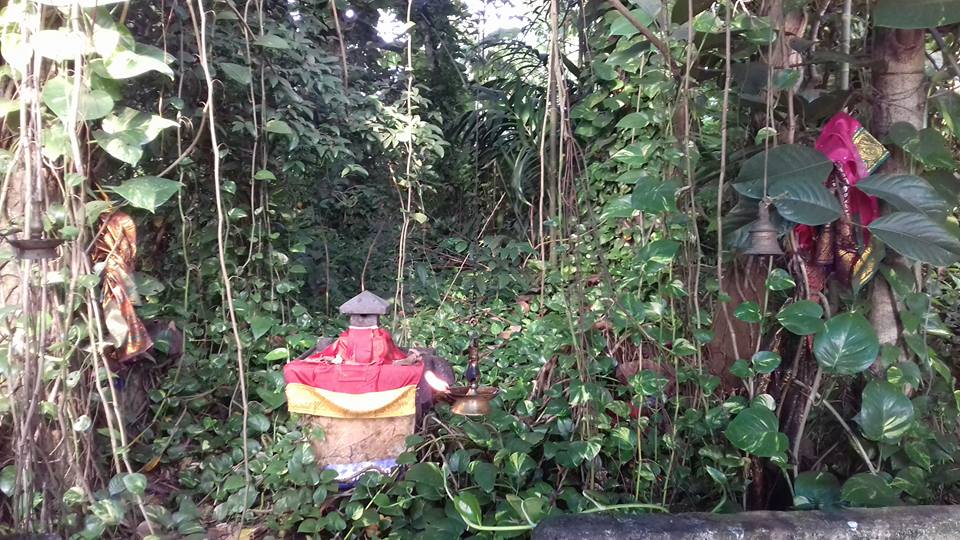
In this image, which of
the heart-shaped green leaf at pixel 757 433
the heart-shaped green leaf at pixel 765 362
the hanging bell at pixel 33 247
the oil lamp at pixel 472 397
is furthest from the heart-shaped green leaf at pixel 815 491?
the hanging bell at pixel 33 247

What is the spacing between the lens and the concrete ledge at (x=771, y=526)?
131 centimetres

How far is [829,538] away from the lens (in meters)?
1.36

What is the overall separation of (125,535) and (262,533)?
0.40 m

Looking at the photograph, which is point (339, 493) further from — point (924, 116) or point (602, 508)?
point (924, 116)

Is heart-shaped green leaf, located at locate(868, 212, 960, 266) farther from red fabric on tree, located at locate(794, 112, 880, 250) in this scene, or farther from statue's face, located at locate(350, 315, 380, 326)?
statue's face, located at locate(350, 315, 380, 326)

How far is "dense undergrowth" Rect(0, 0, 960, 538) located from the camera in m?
1.60

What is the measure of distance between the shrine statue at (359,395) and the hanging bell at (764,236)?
1.22 meters

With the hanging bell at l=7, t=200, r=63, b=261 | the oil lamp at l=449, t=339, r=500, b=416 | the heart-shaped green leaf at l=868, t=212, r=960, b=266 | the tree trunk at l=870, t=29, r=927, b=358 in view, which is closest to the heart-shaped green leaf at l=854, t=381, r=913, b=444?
the tree trunk at l=870, t=29, r=927, b=358

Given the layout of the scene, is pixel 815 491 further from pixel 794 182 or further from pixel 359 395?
pixel 359 395

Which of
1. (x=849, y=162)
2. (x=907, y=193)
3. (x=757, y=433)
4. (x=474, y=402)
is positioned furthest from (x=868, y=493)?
(x=474, y=402)

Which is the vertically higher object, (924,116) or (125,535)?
(924,116)

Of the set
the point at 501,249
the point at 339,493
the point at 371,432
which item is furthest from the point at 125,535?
the point at 501,249

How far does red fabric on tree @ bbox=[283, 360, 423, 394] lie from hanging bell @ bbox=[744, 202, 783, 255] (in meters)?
1.22

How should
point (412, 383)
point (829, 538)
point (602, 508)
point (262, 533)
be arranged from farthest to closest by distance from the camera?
point (412, 383), point (262, 533), point (602, 508), point (829, 538)
